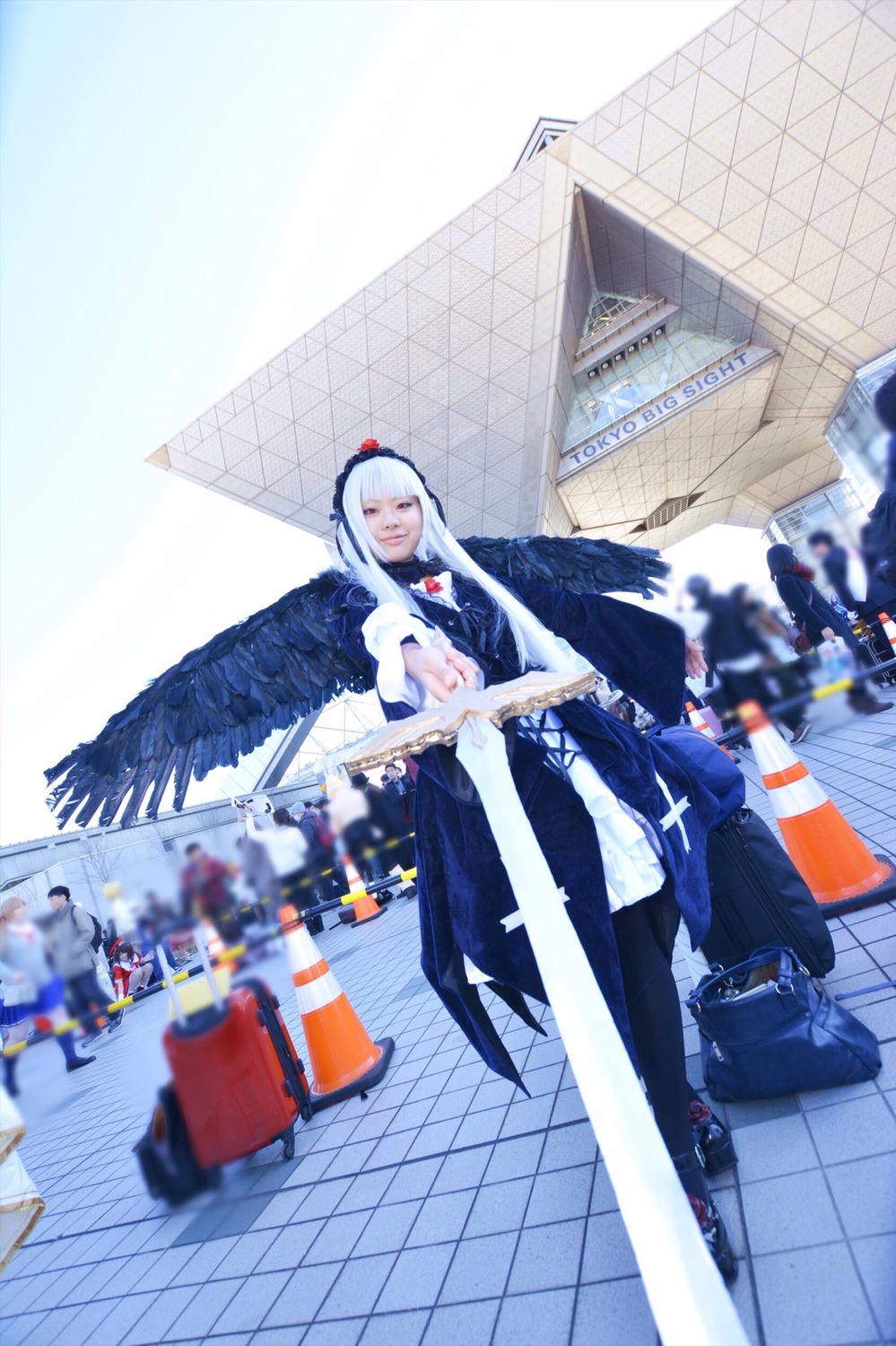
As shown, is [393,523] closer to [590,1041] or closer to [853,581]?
[853,581]

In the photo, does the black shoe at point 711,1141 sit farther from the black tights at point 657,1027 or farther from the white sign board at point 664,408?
the white sign board at point 664,408

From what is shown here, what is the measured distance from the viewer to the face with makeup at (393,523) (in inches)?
57.8

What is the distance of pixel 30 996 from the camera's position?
73 cm

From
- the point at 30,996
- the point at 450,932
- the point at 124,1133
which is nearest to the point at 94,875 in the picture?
the point at 30,996

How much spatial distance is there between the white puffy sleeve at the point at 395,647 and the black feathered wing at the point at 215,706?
0.93 feet

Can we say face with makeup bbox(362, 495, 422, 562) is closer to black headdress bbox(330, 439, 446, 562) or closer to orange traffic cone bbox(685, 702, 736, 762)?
black headdress bbox(330, 439, 446, 562)

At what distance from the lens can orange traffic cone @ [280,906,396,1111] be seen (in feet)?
9.46

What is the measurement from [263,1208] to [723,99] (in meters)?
19.1

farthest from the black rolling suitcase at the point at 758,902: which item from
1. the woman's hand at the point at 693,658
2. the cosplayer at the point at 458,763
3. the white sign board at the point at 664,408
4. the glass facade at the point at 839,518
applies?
the white sign board at the point at 664,408

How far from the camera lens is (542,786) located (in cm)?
124

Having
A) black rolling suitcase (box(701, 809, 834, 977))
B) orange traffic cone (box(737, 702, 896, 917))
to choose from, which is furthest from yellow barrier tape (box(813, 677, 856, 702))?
orange traffic cone (box(737, 702, 896, 917))

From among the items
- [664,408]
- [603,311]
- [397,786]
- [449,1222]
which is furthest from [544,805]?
[603,311]

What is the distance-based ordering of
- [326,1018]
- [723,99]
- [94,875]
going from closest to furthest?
[94,875]
[326,1018]
[723,99]

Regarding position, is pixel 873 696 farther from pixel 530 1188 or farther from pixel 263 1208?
pixel 263 1208
